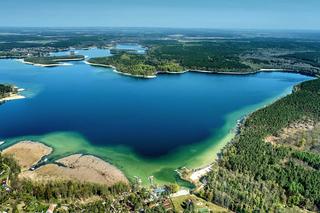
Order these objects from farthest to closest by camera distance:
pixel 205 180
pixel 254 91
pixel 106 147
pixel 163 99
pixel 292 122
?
pixel 254 91, pixel 163 99, pixel 292 122, pixel 106 147, pixel 205 180

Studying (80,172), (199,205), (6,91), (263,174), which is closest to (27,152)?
(80,172)

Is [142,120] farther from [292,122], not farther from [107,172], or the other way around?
[292,122]

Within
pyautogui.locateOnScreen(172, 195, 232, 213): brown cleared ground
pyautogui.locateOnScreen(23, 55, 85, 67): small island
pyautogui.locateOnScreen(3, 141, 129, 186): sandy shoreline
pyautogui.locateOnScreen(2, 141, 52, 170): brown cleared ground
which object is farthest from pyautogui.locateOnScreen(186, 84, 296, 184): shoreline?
pyautogui.locateOnScreen(23, 55, 85, 67): small island

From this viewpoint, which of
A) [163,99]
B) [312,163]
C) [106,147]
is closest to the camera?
[312,163]

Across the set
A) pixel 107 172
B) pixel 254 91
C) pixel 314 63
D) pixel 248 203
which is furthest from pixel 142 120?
pixel 314 63

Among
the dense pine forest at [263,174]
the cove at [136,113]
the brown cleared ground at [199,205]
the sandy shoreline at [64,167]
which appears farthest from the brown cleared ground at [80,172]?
the dense pine forest at [263,174]

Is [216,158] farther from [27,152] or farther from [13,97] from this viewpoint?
[13,97]

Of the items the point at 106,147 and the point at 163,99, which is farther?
the point at 163,99
